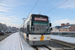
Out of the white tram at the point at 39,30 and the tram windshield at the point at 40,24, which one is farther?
the tram windshield at the point at 40,24

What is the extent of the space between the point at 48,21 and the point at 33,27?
1.90 m

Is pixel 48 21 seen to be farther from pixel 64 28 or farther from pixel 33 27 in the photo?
pixel 64 28

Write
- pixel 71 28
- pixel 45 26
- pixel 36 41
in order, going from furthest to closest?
1. pixel 71 28
2. pixel 45 26
3. pixel 36 41

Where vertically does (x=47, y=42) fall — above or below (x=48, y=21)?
below

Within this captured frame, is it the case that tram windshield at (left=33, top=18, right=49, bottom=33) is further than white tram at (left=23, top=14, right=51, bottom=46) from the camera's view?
Yes

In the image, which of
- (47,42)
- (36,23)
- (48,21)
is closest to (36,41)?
(47,42)

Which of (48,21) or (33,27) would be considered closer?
(33,27)

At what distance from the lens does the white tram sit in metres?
9.02

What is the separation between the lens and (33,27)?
9234 mm

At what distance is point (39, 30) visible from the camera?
9.39 m

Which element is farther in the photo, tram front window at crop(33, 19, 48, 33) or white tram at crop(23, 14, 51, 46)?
tram front window at crop(33, 19, 48, 33)

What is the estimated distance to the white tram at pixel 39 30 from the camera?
9.02 m

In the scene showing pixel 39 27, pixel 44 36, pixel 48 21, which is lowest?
pixel 44 36

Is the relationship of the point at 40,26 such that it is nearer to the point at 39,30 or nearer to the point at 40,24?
the point at 40,24
